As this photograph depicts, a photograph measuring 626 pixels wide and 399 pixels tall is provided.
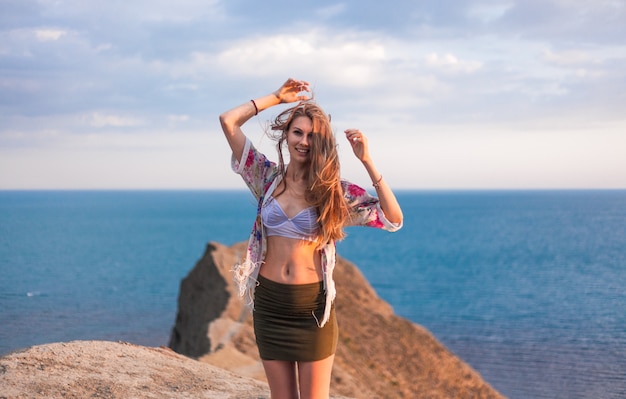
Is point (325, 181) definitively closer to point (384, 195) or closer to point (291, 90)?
point (384, 195)

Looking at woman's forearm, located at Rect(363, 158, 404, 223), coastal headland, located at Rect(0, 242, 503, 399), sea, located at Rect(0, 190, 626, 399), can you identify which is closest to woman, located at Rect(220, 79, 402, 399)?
woman's forearm, located at Rect(363, 158, 404, 223)

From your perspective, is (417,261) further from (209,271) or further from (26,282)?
(209,271)

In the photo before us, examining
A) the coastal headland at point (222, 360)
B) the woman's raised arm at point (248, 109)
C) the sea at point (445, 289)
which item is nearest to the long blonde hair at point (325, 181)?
the woman's raised arm at point (248, 109)

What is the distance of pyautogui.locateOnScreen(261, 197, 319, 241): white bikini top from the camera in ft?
17.7

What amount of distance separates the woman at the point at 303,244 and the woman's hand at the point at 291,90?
266 millimetres

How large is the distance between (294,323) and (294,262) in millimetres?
482

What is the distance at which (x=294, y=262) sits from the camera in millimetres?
5445

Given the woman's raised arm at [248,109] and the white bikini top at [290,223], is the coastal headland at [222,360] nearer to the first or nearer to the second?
the white bikini top at [290,223]

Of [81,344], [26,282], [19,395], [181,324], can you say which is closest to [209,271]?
[181,324]

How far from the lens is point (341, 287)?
2552 cm

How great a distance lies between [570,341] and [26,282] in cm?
3728

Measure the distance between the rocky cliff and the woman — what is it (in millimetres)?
10766

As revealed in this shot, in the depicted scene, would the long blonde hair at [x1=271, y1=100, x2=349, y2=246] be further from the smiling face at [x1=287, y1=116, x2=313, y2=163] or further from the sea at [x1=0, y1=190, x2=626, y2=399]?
the sea at [x1=0, y1=190, x2=626, y2=399]

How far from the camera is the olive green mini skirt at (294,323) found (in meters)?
5.39
